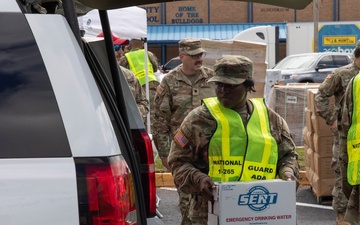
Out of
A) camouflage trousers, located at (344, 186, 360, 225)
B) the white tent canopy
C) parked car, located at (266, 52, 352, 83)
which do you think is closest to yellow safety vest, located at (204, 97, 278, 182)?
camouflage trousers, located at (344, 186, 360, 225)

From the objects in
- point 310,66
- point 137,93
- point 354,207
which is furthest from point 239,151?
point 310,66

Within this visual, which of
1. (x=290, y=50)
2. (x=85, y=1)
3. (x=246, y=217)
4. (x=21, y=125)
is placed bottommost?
(x=290, y=50)

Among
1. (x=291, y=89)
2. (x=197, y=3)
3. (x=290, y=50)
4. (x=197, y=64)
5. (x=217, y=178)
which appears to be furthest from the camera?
(x=197, y=3)

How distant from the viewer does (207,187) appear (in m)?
4.98

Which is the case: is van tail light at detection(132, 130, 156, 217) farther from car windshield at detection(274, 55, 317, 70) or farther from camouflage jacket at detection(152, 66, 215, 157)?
car windshield at detection(274, 55, 317, 70)

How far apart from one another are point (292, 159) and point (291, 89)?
8655 mm

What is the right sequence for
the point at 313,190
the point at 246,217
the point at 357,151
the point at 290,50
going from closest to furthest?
the point at 246,217, the point at 357,151, the point at 313,190, the point at 290,50

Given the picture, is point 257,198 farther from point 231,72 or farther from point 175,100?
point 175,100

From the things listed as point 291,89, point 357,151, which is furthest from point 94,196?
point 291,89

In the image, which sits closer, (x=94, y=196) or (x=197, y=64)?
(x=94, y=196)

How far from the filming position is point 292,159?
534cm

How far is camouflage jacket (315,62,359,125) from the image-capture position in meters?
8.57

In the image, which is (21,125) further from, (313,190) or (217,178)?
(313,190)

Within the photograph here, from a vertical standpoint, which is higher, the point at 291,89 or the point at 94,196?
the point at 94,196
